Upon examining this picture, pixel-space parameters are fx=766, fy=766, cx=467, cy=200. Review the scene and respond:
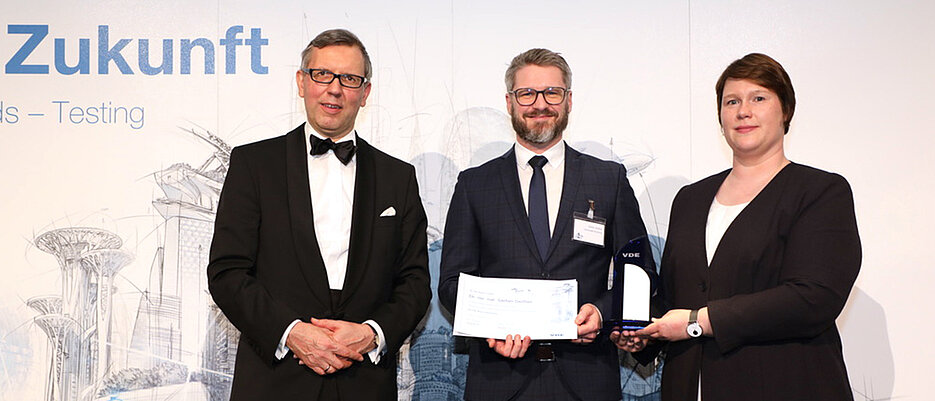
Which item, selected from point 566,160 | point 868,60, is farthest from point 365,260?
point 868,60

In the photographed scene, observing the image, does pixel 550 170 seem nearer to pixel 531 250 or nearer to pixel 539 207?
pixel 539 207

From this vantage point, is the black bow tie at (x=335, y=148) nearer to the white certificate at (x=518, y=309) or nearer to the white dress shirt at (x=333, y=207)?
the white dress shirt at (x=333, y=207)

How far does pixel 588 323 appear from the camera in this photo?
259 cm

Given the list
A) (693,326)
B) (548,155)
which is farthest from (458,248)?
(693,326)

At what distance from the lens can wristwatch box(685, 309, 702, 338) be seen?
244 centimetres

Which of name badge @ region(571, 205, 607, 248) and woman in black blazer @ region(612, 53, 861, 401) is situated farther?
name badge @ region(571, 205, 607, 248)

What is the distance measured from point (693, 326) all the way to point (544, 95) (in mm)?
1005

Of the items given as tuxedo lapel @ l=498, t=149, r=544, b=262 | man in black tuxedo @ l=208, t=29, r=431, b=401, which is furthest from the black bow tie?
tuxedo lapel @ l=498, t=149, r=544, b=262

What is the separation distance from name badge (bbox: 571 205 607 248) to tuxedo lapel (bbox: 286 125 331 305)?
2.95 ft

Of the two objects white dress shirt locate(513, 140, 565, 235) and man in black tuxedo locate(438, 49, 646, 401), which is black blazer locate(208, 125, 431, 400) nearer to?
man in black tuxedo locate(438, 49, 646, 401)

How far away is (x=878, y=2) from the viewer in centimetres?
369

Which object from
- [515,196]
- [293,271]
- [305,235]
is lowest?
[293,271]

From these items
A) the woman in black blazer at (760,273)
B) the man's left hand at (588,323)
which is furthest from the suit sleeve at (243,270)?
the woman in black blazer at (760,273)

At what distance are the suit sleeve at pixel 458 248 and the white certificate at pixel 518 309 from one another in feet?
0.63
